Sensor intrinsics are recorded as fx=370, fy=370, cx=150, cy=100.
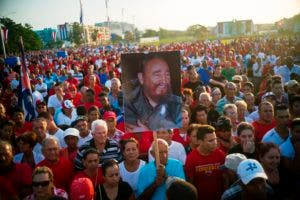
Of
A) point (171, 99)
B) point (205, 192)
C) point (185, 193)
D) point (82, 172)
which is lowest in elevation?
point (205, 192)

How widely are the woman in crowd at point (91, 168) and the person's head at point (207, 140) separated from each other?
137 centimetres

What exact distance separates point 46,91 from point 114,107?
186 inches

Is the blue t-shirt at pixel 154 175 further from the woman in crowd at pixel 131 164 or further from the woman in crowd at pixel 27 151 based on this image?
the woman in crowd at pixel 27 151

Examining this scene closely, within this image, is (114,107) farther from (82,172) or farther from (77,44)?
(77,44)

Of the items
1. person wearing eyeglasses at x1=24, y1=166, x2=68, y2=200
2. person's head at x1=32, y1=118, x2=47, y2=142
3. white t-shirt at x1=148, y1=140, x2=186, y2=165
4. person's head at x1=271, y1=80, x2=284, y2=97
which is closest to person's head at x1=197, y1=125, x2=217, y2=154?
white t-shirt at x1=148, y1=140, x2=186, y2=165

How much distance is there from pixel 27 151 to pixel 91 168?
1.45 meters

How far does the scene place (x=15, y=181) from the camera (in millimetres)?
4711

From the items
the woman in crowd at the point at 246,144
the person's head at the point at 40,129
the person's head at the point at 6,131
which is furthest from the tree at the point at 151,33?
the woman in crowd at the point at 246,144

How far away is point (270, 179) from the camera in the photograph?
14.3 ft

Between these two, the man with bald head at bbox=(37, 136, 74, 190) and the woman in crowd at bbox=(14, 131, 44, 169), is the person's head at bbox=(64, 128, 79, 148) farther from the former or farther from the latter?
the man with bald head at bbox=(37, 136, 74, 190)

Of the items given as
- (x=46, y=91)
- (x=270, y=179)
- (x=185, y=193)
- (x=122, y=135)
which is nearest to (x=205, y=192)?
(x=270, y=179)

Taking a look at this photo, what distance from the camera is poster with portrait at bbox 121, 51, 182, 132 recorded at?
4309 mm

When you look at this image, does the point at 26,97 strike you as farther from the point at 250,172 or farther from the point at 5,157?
the point at 250,172

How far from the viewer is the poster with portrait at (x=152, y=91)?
14.1 ft
